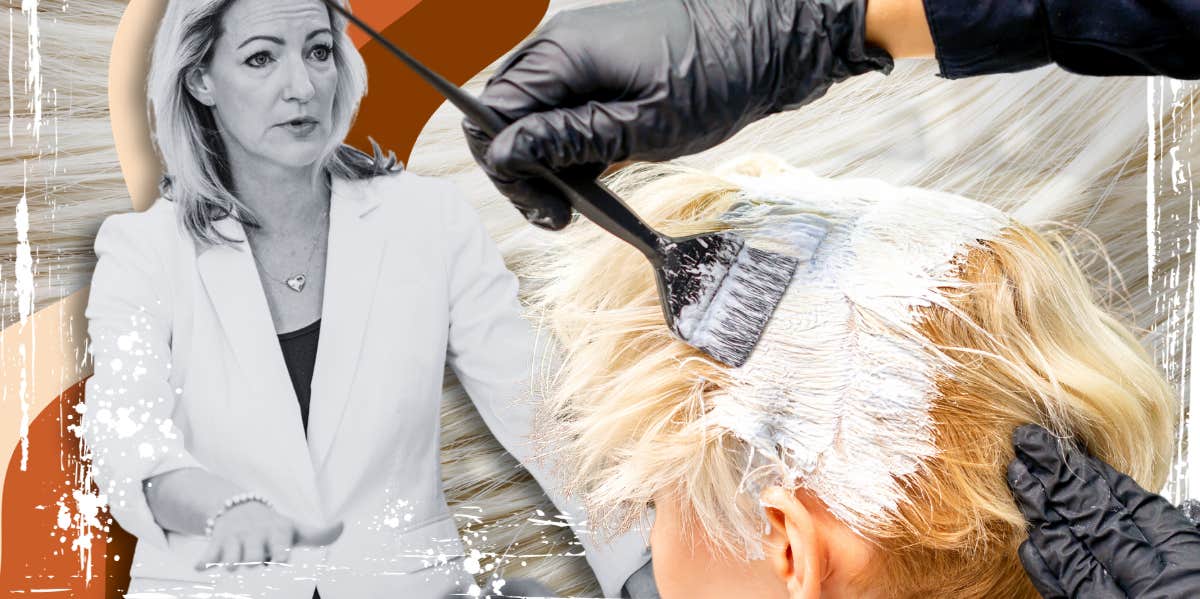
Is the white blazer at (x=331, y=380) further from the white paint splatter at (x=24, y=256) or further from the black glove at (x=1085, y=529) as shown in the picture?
the black glove at (x=1085, y=529)

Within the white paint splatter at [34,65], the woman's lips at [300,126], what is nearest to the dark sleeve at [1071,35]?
the woman's lips at [300,126]

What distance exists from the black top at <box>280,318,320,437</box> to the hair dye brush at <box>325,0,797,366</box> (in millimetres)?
569

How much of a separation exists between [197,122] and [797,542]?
888mm

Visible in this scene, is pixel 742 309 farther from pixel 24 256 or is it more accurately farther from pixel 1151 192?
pixel 24 256

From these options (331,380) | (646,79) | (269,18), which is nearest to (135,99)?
(269,18)

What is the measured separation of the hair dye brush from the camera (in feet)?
2.19

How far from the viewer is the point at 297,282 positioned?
1155mm

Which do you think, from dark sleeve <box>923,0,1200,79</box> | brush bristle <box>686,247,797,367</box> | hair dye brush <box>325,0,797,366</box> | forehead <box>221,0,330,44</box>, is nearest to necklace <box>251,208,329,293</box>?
forehead <box>221,0,330,44</box>

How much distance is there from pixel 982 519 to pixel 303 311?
2.73ft

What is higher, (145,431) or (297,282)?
(297,282)

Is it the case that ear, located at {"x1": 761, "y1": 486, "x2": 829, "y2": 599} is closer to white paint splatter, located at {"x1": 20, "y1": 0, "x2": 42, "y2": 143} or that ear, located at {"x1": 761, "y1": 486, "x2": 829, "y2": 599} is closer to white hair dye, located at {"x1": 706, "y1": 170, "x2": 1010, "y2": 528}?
white hair dye, located at {"x1": 706, "y1": 170, "x2": 1010, "y2": 528}

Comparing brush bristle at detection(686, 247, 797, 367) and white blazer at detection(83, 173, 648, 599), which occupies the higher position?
brush bristle at detection(686, 247, 797, 367)

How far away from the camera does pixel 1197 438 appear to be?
1212 mm

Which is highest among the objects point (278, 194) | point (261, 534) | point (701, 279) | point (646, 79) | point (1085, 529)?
point (646, 79)
